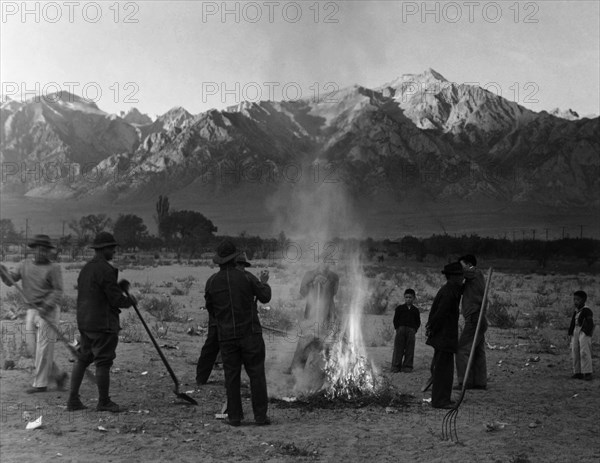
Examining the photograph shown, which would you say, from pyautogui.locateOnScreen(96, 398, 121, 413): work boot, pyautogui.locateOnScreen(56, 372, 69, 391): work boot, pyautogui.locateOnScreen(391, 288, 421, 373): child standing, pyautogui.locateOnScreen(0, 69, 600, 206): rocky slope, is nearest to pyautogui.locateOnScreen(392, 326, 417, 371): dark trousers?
pyautogui.locateOnScreen(391, 288, 421, 373): child standing

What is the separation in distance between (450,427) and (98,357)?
13.6ft

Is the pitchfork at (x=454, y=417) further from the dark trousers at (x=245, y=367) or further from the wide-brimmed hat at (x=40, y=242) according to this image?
the wide-brimmed hat at (x=40, y=242)

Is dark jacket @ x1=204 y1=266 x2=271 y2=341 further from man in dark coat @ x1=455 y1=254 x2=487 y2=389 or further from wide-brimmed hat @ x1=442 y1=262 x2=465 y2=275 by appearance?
man in dark coat @ x1=455 y1=254 x2=487 y2=389

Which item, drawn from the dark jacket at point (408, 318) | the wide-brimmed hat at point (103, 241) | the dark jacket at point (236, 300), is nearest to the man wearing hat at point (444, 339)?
the dark jacket at point (236, 300)

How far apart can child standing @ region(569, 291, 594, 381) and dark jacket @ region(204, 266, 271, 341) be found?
5.93 metres

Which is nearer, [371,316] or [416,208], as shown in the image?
[371,316]

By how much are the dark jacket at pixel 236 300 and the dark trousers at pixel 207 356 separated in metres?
2.31

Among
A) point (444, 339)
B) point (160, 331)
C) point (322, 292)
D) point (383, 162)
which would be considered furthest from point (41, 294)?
point (383, 162)

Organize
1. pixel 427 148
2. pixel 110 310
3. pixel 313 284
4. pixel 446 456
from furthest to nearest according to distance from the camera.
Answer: pixel 427 148, pixel 313 284, pixel 110 310, pixel 446 456

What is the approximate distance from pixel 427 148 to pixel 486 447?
163953 millimetres

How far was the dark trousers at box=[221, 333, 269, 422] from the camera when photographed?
26.3 ft

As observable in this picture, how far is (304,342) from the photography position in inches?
411

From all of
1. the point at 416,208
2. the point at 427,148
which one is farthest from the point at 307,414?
the point at 427,148

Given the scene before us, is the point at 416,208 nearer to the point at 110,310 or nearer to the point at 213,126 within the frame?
the point at 213,126
